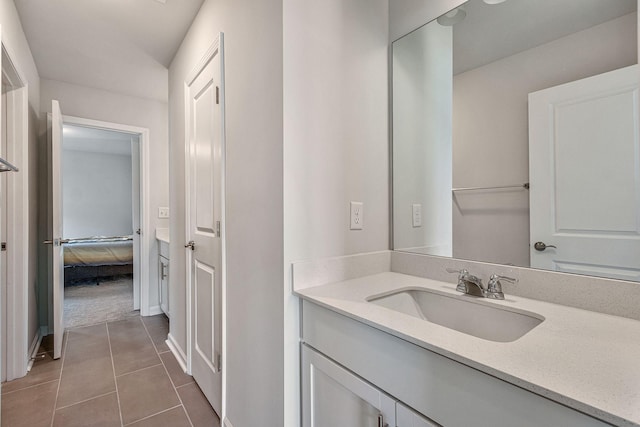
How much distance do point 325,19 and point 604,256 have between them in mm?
1246

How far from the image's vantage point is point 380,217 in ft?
4.53

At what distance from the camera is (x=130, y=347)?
2414mm

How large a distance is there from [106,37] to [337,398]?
106 inches

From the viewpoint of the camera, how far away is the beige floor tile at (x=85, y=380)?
178 cm

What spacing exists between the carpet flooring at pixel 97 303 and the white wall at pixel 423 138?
3.27 m

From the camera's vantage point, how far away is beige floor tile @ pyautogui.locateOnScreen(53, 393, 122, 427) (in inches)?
60.9

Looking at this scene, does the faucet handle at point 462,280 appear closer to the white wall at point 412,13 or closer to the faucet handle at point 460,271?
the faucet handle at point 460,271

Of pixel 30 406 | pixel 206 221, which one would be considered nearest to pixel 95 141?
pixel 30 406

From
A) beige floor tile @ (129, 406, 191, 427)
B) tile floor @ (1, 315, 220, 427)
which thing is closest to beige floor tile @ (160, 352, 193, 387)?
tile floor @ (1, 315, 220, 427)

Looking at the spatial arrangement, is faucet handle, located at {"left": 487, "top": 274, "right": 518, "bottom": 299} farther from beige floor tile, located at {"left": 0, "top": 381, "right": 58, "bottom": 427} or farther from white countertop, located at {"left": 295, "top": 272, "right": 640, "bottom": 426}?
beige floor tile, located at {"left": 0, "top": 381, "right": 58, "bottom": 427}

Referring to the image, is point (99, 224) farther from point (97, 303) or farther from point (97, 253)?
point (97, 303)

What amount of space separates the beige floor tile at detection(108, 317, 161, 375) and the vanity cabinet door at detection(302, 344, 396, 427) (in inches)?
68.2

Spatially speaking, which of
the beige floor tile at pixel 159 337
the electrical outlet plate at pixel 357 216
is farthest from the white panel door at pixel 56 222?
the electrical outlet plate at pixel 357 216

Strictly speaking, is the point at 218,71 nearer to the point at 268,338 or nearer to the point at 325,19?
the point at 325,19
